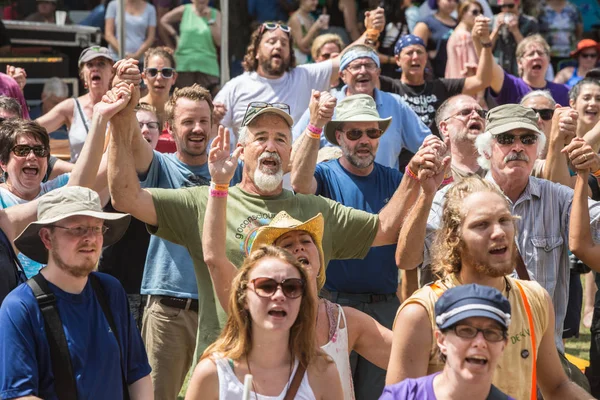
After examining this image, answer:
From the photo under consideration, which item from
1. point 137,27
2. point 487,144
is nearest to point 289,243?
point 487,144

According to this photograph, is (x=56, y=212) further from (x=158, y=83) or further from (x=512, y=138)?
(x=158, y=83)

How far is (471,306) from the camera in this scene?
3307 mm

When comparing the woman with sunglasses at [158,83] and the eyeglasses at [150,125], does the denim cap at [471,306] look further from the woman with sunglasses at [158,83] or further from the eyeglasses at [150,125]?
the woman with sunglasses at [158,83]

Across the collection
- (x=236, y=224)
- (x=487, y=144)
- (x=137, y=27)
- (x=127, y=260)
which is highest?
(x=137, y=27)

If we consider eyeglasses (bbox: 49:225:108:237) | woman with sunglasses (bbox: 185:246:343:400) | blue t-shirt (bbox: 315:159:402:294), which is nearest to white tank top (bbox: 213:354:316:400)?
woman with sunglasses (bbox: 185:246:343:400)

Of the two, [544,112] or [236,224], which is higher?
[544,112]

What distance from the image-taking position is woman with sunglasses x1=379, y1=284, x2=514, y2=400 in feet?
10.8

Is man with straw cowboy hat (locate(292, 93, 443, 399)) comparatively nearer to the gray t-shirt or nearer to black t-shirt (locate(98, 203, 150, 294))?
black t-shirt (locate(98, 203, 150, 294))

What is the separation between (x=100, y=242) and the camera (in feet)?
13.8

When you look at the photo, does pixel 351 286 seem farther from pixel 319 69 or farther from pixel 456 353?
pixel 319 69

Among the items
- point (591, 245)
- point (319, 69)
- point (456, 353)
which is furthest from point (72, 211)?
point (319, 69)

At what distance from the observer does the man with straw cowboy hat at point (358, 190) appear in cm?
545

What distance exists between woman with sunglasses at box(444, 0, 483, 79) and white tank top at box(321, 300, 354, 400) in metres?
6.08

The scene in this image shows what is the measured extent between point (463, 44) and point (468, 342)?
7150mm
